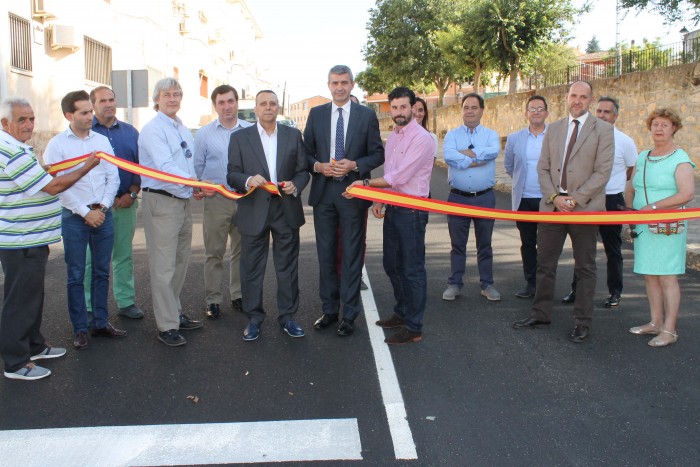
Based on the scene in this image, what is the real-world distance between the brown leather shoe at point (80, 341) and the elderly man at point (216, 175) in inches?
49.1

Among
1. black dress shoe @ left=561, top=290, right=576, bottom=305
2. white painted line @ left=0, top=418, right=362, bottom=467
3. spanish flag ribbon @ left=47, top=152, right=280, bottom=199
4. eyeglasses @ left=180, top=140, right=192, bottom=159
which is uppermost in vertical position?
eyeglasses @ left=180, top=140, right=192, bottom=159

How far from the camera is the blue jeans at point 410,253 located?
5512 millimetres

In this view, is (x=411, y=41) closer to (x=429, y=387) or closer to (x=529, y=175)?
(x=529, y=175)

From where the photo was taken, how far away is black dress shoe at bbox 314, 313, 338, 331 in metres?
5.84

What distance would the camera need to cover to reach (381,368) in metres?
4.87

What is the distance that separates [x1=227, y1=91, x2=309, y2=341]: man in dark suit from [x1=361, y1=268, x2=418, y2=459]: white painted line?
69 cm

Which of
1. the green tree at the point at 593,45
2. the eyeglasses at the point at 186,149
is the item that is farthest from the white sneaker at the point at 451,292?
the green tree at the point at 593,45

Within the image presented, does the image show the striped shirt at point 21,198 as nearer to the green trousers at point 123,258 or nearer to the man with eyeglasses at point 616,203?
the green trousers at point 123,258

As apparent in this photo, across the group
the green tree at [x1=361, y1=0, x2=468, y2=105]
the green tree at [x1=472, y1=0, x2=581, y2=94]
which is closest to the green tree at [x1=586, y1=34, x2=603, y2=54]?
the green tree at [x1=361, y1=0, x2=468, y2=105]

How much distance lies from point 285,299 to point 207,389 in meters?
1.41

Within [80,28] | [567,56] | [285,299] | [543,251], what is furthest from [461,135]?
[567,56]

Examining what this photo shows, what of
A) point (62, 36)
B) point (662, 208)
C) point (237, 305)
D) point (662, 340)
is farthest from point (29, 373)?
point (62, 36)

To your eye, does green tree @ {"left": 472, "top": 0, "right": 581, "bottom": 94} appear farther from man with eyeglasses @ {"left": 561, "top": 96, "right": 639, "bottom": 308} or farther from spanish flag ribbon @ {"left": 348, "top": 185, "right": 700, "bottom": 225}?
spanish flag ribbon @ {"left": 348, "top": 185, "right": 700, "bottom": 225}

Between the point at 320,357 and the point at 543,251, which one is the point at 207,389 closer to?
the point at 320,357
